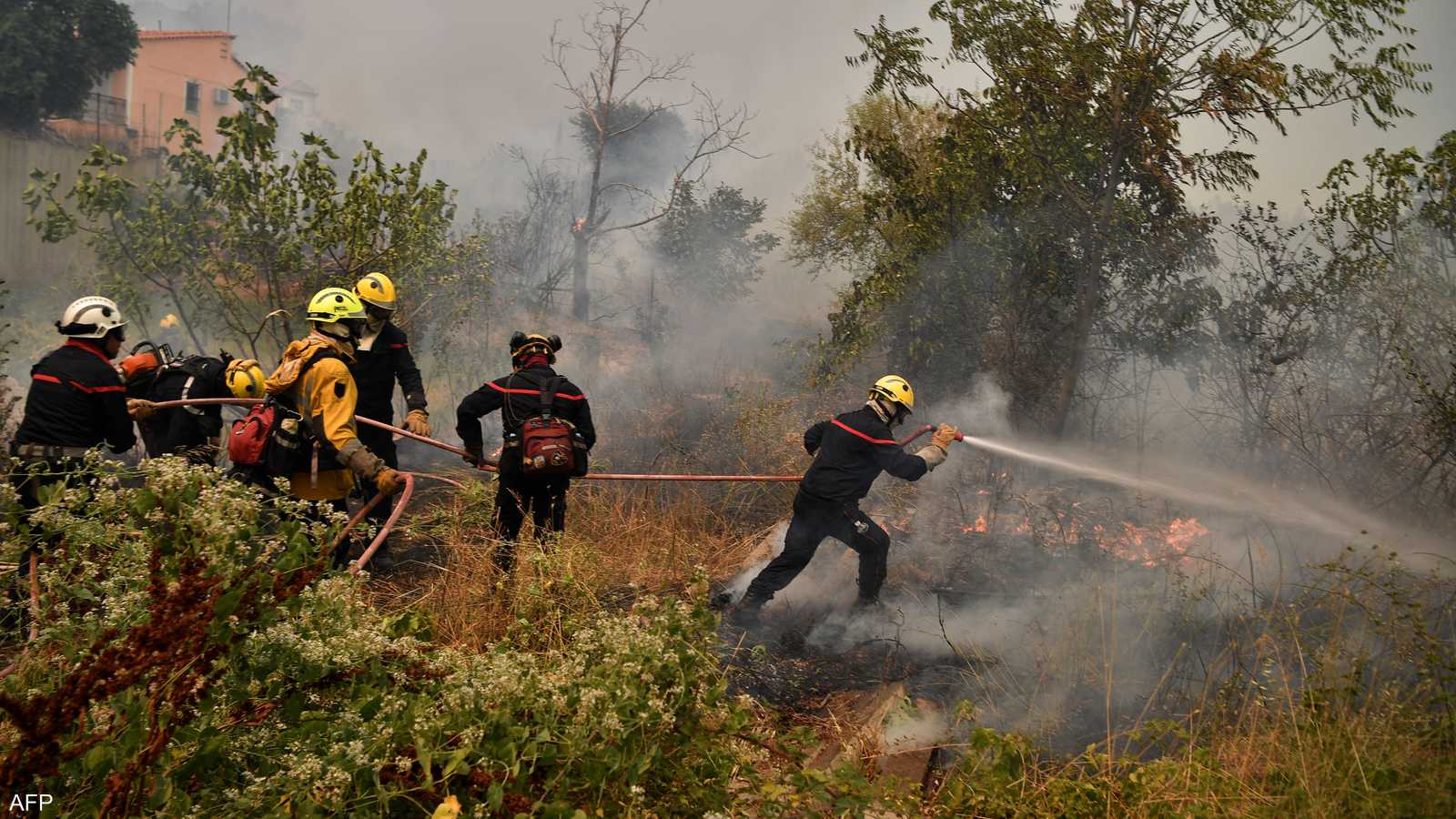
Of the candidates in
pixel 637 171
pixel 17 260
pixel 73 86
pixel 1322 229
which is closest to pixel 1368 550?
pixel 1322 229

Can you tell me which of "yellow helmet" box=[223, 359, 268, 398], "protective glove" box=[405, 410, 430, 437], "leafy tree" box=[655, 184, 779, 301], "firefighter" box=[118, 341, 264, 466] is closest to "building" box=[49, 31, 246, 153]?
"leafy tree" box=[655, 184, 779, 301]

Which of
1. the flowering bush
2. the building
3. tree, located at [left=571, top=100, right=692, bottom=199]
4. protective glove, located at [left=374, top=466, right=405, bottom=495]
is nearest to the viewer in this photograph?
the flowering bush

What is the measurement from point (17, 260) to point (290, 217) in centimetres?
1511

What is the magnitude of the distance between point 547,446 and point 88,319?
2.28 meters

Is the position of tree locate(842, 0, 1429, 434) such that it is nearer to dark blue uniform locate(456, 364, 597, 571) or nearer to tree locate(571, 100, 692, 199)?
dark blue uniform locate(456, 364, 597, 571)

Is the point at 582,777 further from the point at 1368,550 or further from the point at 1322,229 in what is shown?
the point at 1322,229

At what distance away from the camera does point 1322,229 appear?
7.17 meters

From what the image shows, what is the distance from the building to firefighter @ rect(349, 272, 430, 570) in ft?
81.8

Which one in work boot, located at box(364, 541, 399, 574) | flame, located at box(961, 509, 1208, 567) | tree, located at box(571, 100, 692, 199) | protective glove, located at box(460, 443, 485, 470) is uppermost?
tree, located at box(571, 100, 692, 199)

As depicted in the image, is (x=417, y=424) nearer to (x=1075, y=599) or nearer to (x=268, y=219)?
(x=268, y=219)

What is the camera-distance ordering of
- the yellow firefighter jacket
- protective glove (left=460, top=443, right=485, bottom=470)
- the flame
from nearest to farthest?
the yellow firefighter jacket
protective glove (left=460, top=443, right=485, bottom=470)
the flame

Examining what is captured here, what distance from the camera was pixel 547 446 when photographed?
5.25 meters

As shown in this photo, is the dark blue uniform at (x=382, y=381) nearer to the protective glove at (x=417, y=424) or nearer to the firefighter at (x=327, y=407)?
A: the protective glove at (x=417, y=424)

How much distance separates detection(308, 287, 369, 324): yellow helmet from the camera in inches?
201
